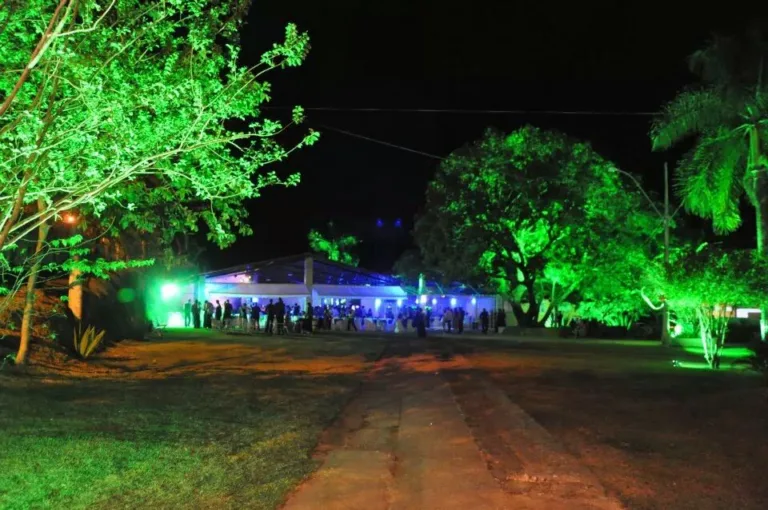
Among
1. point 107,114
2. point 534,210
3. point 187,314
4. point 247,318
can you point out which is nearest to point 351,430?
point 107,114

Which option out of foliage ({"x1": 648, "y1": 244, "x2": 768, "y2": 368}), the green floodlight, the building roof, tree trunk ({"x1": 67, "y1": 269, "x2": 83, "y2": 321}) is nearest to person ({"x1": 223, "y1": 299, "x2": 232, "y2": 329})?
the green floodlight

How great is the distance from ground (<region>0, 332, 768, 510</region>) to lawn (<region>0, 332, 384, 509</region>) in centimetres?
3

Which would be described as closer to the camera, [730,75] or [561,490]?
[561,490]

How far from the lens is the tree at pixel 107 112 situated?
5.38 m

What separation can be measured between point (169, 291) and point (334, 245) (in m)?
26.0

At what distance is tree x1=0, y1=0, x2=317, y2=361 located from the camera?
5.38 meters

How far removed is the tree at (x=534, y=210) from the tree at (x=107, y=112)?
3076 centimetres

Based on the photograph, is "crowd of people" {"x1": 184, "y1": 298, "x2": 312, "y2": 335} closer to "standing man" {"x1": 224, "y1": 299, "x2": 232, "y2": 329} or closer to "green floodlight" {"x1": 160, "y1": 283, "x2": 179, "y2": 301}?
"standing man" {"x1": 224, "y1": 299, "x2": 232, "y2": 329}

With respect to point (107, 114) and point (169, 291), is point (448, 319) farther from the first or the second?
point (107, 114)

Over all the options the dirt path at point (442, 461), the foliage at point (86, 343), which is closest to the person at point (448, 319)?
the foliage at point (86, 343)

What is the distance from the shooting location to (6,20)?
5930 mm

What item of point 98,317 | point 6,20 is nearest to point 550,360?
point 98,317

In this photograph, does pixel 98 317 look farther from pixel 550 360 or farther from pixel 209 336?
pixel 550 360

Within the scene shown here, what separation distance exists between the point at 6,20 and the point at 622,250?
3352cm
